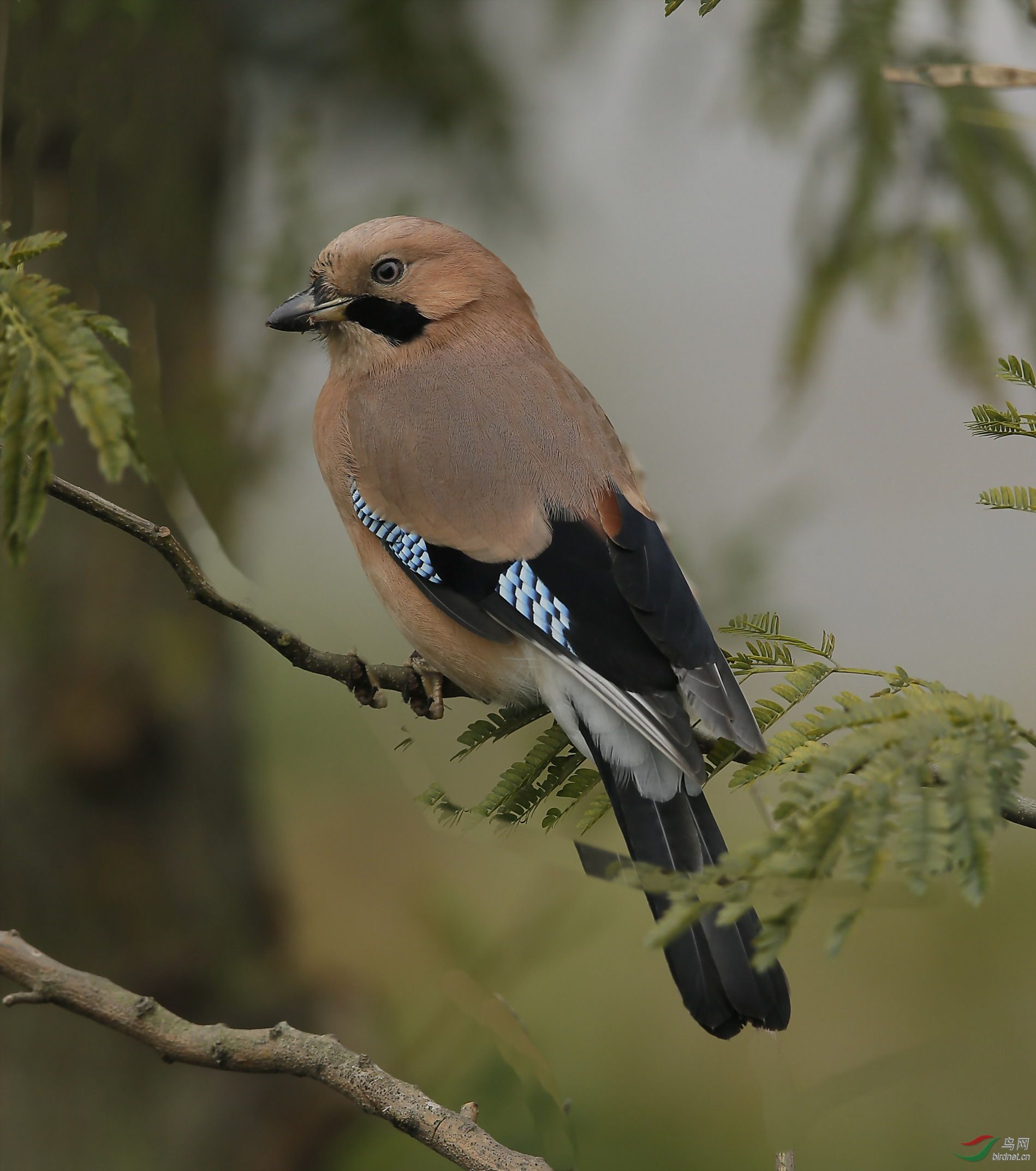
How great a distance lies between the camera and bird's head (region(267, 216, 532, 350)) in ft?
9.14

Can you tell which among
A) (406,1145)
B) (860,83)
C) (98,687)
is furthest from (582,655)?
(406,1145)

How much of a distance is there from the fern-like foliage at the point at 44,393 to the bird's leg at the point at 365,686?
86 centimetres

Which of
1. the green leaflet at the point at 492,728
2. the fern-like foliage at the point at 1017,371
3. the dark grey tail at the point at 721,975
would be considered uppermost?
the fern-like foliage at the point at 1017,371

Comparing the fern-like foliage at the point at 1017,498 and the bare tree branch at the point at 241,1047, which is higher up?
the fern-like foliage at the point at 1017,498

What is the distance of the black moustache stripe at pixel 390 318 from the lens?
2.85 meters

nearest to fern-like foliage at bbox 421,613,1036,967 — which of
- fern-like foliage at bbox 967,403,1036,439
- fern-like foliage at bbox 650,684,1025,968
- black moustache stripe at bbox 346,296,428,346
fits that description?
fern-like foliage at bbox 650,684,1025,968

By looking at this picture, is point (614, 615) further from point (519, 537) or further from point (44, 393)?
point (44, 393)

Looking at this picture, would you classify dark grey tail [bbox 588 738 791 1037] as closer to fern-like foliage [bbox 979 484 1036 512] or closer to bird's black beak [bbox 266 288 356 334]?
fern-like foliage [bbox 979 484 1036 512]

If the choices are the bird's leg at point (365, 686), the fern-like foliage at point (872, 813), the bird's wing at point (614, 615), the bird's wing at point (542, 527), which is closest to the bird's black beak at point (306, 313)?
the bird's wing at point (542, 527)

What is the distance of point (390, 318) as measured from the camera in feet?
9.45

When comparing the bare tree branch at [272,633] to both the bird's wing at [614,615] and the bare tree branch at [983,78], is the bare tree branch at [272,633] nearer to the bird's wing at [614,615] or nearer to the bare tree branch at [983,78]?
the bird's wing at [614,615]

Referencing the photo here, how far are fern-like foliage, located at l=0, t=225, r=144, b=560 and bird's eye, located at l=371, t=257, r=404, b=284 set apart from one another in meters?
1.61

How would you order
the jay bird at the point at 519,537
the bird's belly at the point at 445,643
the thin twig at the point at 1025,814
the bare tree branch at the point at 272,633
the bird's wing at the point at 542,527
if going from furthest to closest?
the bird's belly at the point at 445,643, the bird's wing at the point at 542,527, the jay bird at the point at 519,537, the bare tree branch at the point at 272,633, the thin twig at the point at 1025,814

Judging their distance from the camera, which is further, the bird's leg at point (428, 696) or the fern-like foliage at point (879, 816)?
the bird's leg at point (428, 696)
